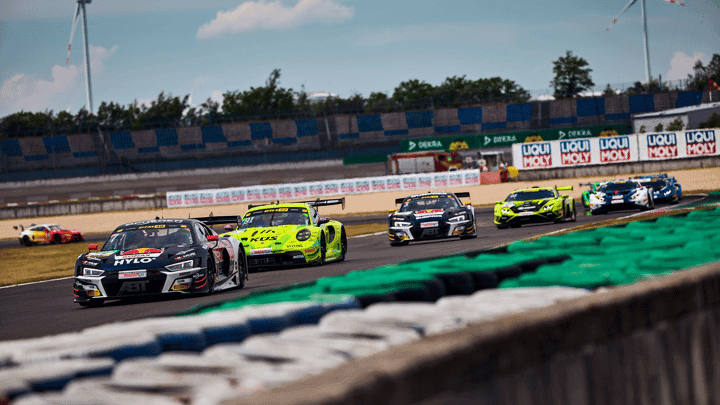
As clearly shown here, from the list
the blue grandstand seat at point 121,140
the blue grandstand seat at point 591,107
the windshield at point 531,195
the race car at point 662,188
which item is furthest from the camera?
the blue grandstand seat at point 121,140

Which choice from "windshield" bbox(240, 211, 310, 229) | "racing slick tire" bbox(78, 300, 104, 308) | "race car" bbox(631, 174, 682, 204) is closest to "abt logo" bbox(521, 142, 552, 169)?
"race car" bbox(631, 174, 682, 204)

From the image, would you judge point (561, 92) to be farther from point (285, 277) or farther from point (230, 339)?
point (230, 339)

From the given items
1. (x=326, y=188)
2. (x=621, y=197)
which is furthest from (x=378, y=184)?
(x=621, y=197)

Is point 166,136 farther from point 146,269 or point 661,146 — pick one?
point 146,269

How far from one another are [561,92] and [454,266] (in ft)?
323

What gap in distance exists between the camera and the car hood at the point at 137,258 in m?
10.9

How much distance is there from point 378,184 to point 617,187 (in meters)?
19.1

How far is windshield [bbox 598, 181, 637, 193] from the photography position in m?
25.4

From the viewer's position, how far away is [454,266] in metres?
5.29

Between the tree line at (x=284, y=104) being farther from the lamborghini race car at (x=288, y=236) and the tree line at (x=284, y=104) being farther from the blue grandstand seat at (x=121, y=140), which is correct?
the lamborghini race car at (x=288, y=236)

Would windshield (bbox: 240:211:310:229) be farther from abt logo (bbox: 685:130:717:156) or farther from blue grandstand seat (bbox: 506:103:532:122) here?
blue grandstand seat (bbox: 506:103:532:122)

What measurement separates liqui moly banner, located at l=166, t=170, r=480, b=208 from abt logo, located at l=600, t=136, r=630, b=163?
21.4 ft

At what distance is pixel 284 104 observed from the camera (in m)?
109

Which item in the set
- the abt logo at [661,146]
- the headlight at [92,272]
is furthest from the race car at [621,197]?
the headlight at [92,272]
